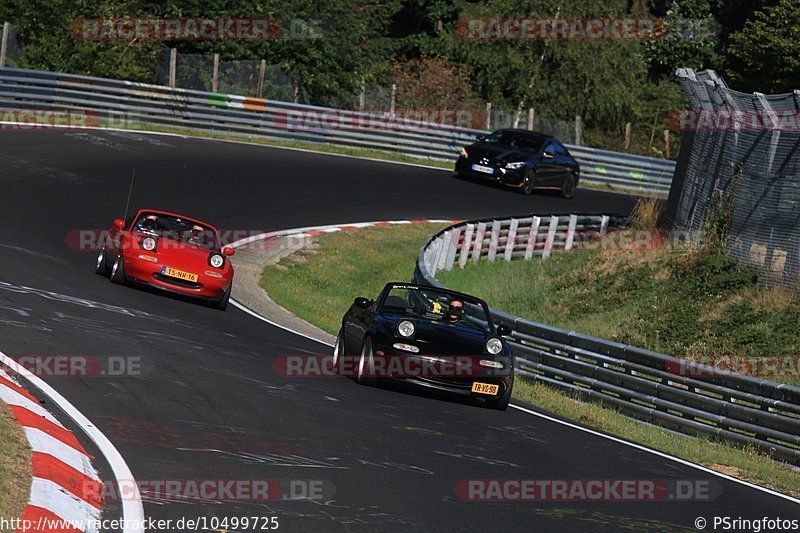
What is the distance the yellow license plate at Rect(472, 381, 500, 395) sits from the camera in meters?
12.7

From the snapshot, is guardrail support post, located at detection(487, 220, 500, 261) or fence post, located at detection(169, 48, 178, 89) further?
fence post, located at detection(169, 48, 178, 89)

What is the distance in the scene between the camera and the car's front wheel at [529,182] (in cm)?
3322

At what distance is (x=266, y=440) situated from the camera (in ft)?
30.4

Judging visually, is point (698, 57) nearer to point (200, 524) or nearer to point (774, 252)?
point (774, 252)

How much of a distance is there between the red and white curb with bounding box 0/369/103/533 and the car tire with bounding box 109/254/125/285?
26.0 feet

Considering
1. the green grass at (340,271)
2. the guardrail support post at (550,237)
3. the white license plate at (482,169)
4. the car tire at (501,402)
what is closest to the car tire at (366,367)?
the car tire at (501,402)

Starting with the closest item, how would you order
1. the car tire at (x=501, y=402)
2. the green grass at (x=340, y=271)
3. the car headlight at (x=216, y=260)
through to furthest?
the car tire at (x=501, y=402), the car headlight at (x=216, y=260), the green grass at (x=340, y=271)

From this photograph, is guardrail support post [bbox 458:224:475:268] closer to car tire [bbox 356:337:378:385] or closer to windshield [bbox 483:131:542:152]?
windshield [bbox 483:131:542:152]

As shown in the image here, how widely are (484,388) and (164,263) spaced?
5977 millimetres

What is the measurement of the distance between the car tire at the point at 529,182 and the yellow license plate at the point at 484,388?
20816 millimetres

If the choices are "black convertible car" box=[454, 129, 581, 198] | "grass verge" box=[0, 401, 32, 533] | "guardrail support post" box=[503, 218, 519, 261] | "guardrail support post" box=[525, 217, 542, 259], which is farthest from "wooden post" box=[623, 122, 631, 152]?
"grass verge" box=[0, 401, 32, 533]

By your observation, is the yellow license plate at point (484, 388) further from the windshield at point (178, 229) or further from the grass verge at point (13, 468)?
the windshield at point (178, 229)

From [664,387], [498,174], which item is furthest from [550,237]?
[664,387]

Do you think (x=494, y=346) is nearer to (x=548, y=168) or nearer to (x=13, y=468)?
(x=13, y=468)
